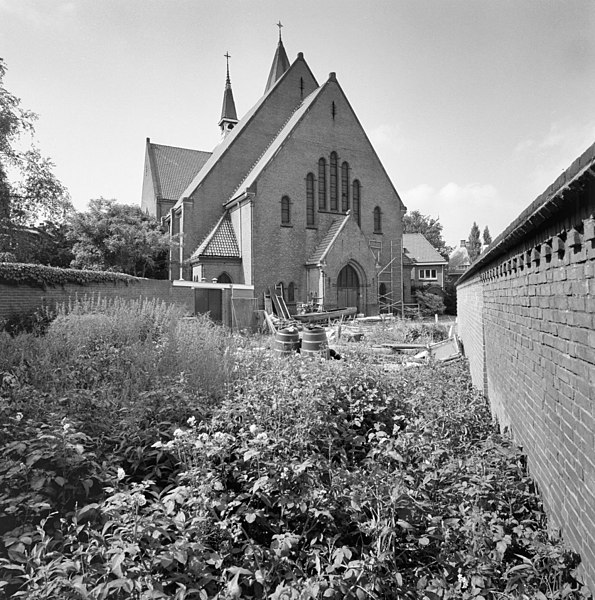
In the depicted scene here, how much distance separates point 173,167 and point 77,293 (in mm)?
25205

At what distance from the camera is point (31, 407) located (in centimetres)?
488

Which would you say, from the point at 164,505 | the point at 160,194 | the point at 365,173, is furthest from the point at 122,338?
the point at 160,194

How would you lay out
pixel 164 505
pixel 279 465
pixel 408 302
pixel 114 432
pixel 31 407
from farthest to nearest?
pixel 408 302 → pixel 31 407 → pixel 114 432 → pixel 279 465 → pixel 164 505

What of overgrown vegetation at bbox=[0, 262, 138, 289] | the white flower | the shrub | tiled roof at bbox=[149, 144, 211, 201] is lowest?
the white flower

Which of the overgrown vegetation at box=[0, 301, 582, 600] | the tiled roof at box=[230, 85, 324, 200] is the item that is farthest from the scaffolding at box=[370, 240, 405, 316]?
the overgrown vegetation at box=[0, 301, 582, 600]

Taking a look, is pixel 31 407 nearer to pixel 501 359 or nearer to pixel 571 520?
pixel 571 520

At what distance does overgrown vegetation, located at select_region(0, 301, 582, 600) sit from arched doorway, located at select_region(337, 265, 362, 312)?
20803mm

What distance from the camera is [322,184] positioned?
1130 inches

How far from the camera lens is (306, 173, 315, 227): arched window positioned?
28.0m

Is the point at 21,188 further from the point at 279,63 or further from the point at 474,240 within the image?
the point at 474,240

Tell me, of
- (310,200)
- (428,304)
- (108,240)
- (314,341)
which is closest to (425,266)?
(428,304)

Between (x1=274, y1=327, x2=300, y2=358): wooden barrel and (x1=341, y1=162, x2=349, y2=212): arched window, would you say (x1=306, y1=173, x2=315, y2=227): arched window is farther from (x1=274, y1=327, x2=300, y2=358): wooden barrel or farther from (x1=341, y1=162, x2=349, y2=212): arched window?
(x1=274, y1=327, x2=300, y2=358): wooden barrel

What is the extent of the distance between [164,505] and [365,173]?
2986 cm

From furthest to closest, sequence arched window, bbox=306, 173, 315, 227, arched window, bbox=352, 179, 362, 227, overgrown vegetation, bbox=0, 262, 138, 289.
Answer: arched window, bbox=352, 179, 362, 227
arched window, bbox=306, 173, 315, 227
overgrown vegetation, bbox=0, 262, 138, 289
